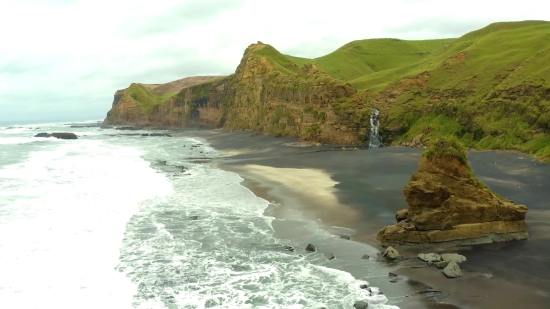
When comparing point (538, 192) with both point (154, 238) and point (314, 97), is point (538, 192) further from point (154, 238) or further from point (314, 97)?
point (314, 97)

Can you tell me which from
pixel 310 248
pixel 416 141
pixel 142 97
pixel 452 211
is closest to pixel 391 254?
pixel 310 248

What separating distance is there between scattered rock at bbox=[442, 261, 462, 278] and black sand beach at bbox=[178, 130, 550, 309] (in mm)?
221

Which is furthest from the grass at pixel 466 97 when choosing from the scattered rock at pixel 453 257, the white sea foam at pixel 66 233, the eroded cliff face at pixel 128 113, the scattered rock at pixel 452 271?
the eroded cliff face at pixel 128 113

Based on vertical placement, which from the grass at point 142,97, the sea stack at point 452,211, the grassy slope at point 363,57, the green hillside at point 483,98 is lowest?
the sea stack at point 452,211

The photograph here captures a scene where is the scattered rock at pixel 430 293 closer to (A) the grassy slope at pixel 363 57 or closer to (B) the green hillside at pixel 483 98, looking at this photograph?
(B) the green hillside at pixel 483 98

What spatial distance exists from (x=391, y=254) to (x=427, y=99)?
49513mm

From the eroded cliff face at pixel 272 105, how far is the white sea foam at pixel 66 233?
3275cm

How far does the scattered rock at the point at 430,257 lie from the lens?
54.6ft

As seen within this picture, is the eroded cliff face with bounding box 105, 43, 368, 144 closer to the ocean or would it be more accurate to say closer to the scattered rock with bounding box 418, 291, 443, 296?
the ocean

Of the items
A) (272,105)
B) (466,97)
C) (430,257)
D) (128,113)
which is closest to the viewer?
(430,257)

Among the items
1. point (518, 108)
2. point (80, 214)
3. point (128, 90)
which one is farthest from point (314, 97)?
point (128, 90)

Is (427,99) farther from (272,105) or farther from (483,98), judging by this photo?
(272,105)

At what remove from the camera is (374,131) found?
207ft

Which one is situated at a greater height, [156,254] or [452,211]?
[452,211]
